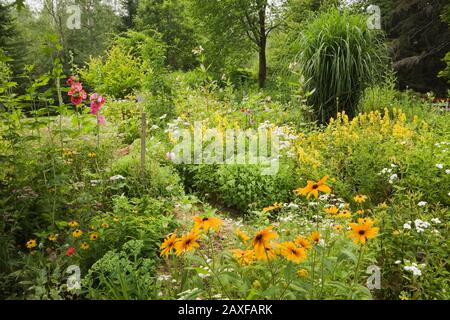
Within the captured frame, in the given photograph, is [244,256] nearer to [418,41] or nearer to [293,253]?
[293,253]

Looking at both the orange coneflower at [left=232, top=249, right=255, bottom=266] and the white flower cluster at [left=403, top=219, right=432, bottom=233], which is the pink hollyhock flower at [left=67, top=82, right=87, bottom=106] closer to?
the orange coneflower at [left=232, top=249, right=255, bottom=266]

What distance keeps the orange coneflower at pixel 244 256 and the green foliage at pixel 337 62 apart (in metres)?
3.72

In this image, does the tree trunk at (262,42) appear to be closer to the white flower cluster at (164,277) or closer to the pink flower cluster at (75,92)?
the pink flower cluster at (75,92)

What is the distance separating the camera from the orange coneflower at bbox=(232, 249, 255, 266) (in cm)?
178

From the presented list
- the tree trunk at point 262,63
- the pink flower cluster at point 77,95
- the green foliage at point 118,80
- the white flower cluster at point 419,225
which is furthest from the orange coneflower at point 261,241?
the tree trunk at point 262,63

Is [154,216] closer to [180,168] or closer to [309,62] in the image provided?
[180,168]

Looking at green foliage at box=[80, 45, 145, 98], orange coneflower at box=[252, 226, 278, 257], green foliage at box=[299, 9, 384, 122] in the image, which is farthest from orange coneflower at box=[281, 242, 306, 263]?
green foliage at box=[80, 45, 145, 98]

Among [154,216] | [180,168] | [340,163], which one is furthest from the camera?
[180,168]

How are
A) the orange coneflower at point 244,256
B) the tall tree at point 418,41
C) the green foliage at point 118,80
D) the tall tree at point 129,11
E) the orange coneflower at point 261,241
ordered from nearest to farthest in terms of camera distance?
the orange coneflower at point 261,241 → the orange coneflower at point 244,256 → the green foliage at point 118,80 → the tall tree at point 418,41 → the tall tree at point 129,11

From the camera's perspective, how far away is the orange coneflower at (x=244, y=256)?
70.0 inches

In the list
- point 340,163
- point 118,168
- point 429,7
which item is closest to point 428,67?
point 429,7

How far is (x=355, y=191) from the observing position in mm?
3533

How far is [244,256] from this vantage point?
1.79 m
